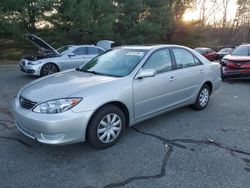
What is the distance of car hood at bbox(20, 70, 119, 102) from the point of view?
3759 millimetres

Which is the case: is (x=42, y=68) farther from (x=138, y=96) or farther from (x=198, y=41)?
(x=198, y=41)

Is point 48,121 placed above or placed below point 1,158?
above

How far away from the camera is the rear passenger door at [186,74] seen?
17.0 feet

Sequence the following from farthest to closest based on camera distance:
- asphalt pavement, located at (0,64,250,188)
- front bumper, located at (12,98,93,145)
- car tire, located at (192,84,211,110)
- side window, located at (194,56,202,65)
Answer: car tire, located at (192,84,211,110) < side window, located at (194,56,202,65) < front bumper, located at (12,98,93,145) < asphalt pavement, located at (0,64,250,188)

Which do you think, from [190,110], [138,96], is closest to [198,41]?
[190,110]

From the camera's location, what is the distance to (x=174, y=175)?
3324 millimetres

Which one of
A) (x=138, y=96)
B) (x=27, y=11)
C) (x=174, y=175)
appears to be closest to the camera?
(x=174, y=175)

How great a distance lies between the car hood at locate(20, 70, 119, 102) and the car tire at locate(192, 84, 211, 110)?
240 centimetres

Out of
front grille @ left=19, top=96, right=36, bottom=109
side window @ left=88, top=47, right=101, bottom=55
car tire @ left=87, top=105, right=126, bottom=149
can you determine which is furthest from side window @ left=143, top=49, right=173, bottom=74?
side window @ left=88, top=47, right=101, bottom=55

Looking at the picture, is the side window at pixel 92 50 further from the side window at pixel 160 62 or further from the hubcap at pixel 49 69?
the side window at pixel 160 62

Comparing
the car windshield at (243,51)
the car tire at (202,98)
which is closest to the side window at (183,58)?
the car tire at (202,98)

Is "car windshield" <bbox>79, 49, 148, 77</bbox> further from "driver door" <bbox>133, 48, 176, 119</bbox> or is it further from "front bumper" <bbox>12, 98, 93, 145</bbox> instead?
"front bumper" <bbox>12, 98, 93, 145</bbox>

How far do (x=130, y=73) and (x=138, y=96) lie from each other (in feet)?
1.27

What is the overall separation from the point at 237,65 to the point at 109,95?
6.98 meters
